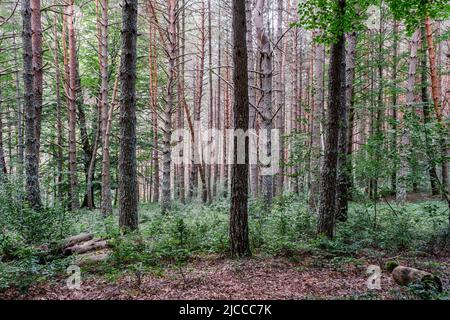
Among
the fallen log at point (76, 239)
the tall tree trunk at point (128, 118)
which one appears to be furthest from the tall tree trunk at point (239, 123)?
the fallen log at point (76, 239)

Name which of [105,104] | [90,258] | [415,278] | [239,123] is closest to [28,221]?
[90,258]

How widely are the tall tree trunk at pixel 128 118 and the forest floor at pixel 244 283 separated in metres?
1.70

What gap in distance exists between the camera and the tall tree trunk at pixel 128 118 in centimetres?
653

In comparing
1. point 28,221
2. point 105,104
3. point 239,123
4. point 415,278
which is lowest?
point 415,278

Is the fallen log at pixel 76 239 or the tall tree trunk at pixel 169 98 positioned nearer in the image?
the fallen log at pixel 76 239

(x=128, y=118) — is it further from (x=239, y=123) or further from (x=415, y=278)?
(x=415, y=278)

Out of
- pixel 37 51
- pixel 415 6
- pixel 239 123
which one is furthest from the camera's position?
pixel 37 51

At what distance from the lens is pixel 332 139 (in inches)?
258

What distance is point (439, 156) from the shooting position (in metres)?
6.75

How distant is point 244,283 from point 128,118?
4.26m

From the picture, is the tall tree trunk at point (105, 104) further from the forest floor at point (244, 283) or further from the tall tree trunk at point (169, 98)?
the forest floor at point (244, 283)
